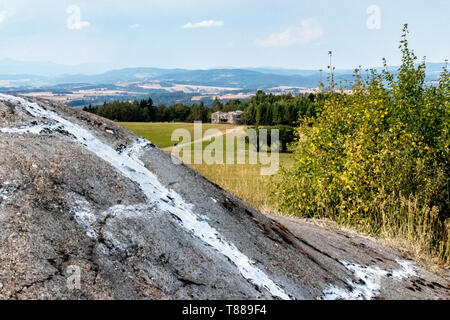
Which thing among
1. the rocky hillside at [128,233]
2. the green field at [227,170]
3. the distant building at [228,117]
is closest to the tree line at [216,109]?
the distant building at [228,117]

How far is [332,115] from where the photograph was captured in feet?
39.2

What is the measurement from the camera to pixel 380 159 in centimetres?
1000

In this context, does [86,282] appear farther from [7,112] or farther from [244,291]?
[7,112]

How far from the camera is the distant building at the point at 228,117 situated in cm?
10016

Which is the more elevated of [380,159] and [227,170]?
[380,159]

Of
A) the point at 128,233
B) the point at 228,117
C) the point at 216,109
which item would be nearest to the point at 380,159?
the point at 128,233

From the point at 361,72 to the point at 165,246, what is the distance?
439 inches

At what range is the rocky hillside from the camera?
2902mm

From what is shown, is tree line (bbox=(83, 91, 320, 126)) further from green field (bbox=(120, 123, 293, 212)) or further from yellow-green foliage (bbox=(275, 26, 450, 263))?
yellow-green foliage (bbox=(275, 26, 450, 263))

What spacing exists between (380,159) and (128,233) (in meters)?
8.05

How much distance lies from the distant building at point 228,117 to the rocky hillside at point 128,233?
310 feet

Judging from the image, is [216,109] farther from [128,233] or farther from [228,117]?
[128,233]

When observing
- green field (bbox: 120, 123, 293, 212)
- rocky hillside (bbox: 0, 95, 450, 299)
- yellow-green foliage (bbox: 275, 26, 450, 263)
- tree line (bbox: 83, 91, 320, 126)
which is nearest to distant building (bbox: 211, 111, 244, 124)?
tree line (bbox: 83, 91, 320, 126)

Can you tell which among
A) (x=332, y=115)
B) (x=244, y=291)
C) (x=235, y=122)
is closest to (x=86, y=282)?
(x=244, y=291)
